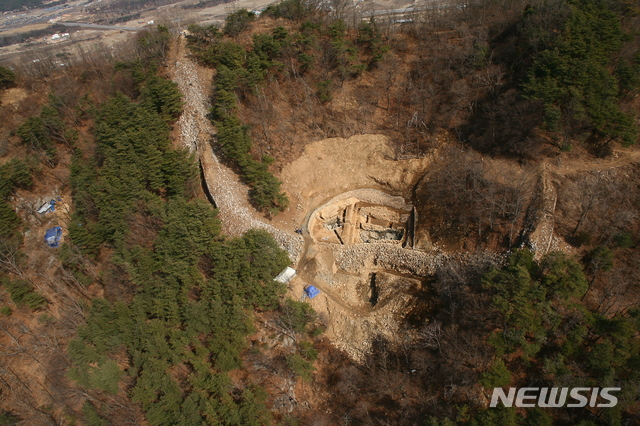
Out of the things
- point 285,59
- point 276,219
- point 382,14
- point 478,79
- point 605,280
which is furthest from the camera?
point 382,14

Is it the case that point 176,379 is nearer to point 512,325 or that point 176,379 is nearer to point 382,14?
point 512,325

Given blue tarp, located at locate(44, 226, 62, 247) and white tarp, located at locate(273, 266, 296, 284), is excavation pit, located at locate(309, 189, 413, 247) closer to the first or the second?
white tarp, located at locate(273, 266, 296, 284)

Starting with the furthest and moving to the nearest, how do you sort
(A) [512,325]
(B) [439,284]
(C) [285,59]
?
(C) [285,59]
(B) [439,284]
(A) [512,325]

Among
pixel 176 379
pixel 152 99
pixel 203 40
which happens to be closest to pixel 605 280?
pixel 176 379

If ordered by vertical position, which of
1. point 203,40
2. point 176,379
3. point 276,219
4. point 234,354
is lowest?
point 176,379

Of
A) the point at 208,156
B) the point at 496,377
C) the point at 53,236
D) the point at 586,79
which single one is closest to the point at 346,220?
the point at 208,156

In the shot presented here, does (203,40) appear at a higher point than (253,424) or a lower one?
higher

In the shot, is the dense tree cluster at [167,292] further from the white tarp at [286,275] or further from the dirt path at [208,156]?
the dirt path at [208,156]
